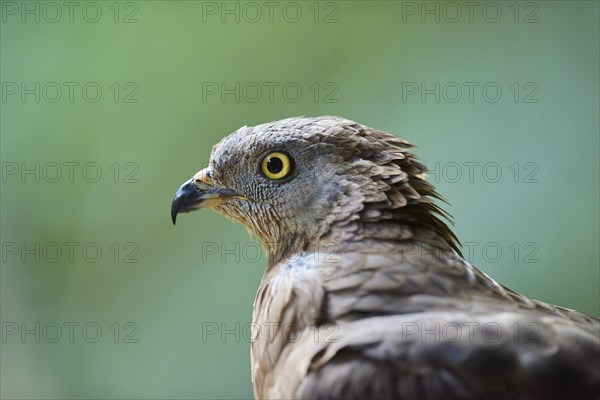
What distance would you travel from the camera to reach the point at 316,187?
221cm

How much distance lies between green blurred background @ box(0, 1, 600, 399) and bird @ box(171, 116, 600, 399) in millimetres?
1697

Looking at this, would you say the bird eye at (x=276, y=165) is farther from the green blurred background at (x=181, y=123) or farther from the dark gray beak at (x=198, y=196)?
the green blurred background at (x=181, y=123)

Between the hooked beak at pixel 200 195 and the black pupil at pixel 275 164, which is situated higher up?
the black pupil at pixel 275 164

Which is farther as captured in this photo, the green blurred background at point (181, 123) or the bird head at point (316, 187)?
the green blurred background at point (181, 123)

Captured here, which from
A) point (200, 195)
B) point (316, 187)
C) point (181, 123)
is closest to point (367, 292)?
point (316, 187)

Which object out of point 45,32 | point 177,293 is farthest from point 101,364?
point 45,32

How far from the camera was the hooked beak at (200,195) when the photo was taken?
7.86 feet

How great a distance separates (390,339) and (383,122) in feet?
8.29

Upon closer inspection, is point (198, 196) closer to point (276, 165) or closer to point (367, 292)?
point (276, 165)

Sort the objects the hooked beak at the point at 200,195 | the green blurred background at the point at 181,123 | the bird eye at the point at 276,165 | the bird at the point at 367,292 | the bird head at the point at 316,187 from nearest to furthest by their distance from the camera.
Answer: the bird at the point at 367,292 → the bird head at the point at 316,187 → the bird eye at the point at 276,165 → the hooked beak at the point at 200,195 → the green blurred background at the point at 181,123

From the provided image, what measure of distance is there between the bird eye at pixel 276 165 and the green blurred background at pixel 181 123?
5.66 feet

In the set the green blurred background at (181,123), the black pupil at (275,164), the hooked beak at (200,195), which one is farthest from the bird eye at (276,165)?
the green blurred background at (181,123)

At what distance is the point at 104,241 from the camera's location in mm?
4062

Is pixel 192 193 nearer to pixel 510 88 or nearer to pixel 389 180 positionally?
pixel 389 180
